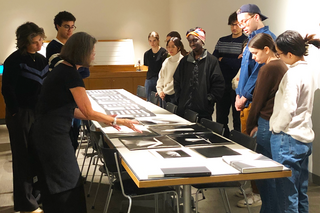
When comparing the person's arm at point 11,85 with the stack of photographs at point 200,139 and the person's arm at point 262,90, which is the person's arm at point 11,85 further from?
the person's arm at point 262,90

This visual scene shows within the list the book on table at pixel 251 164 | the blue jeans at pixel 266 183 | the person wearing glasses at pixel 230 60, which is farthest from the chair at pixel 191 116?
the book on table at pixel 251 164

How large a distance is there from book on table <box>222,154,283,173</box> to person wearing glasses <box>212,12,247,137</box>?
8.34 ft

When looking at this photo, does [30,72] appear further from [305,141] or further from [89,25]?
[89,25]

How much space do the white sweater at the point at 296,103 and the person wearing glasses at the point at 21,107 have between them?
7.24 ft

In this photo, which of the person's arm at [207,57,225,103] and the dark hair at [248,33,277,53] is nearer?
the dark hair at [248,33,277,53]

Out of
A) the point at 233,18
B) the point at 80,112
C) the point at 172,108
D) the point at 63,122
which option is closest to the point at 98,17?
the point at 233,18

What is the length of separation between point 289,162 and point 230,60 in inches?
99.1

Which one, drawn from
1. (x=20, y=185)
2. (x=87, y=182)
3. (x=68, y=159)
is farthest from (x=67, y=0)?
(x=68, y=159)

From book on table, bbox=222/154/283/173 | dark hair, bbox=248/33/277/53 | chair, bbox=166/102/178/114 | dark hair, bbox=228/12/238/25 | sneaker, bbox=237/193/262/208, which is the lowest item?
sneaker, bbox=237/193/262/208

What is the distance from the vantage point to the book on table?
2.21 m

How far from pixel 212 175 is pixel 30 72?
6.93 ft

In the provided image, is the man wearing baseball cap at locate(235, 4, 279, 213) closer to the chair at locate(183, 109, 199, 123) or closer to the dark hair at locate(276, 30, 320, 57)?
the chair at locate(183, 109, 199, 123)

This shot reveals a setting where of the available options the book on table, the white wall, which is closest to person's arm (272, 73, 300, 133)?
the book on table

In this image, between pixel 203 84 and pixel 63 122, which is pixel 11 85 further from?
pixel 203 84
